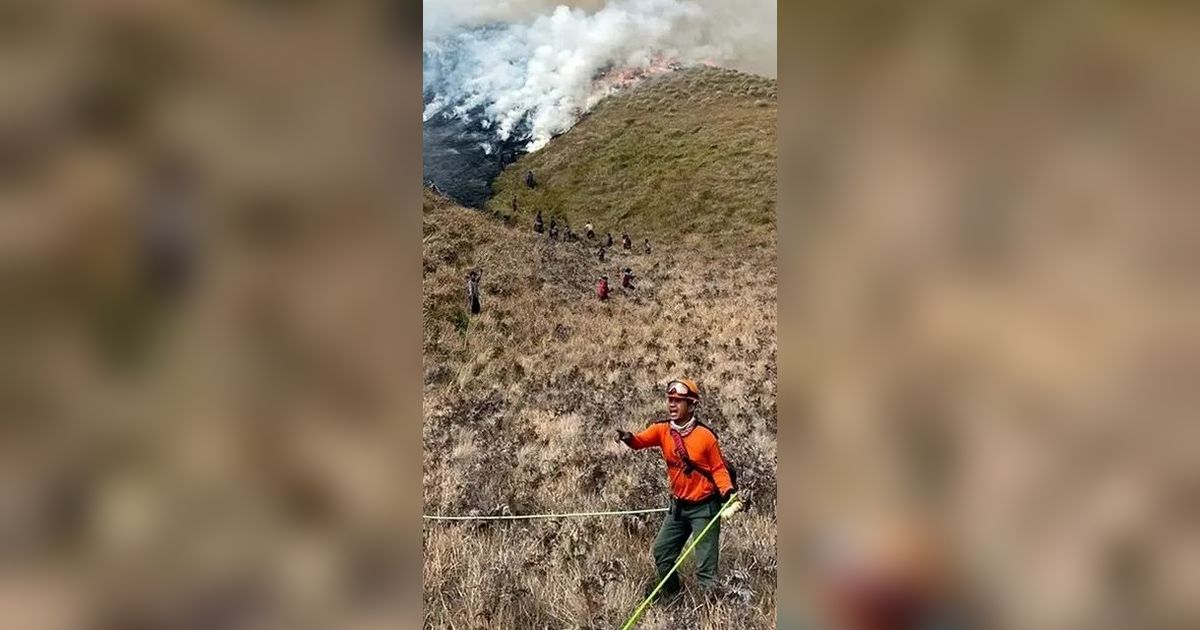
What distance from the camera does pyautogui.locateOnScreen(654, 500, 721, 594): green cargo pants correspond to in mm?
2932

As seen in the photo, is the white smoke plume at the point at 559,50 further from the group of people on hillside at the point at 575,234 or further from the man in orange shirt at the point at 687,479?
the man in orange shirt at the point at 687,479

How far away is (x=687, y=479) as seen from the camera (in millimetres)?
2926

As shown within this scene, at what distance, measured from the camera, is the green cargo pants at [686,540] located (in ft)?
9.62

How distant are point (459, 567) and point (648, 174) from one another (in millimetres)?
1591

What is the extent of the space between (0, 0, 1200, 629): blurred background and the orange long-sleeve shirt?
580 millimetres

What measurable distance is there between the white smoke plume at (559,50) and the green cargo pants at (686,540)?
1492 millimetres

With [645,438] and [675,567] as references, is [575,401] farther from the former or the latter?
[675,567]
